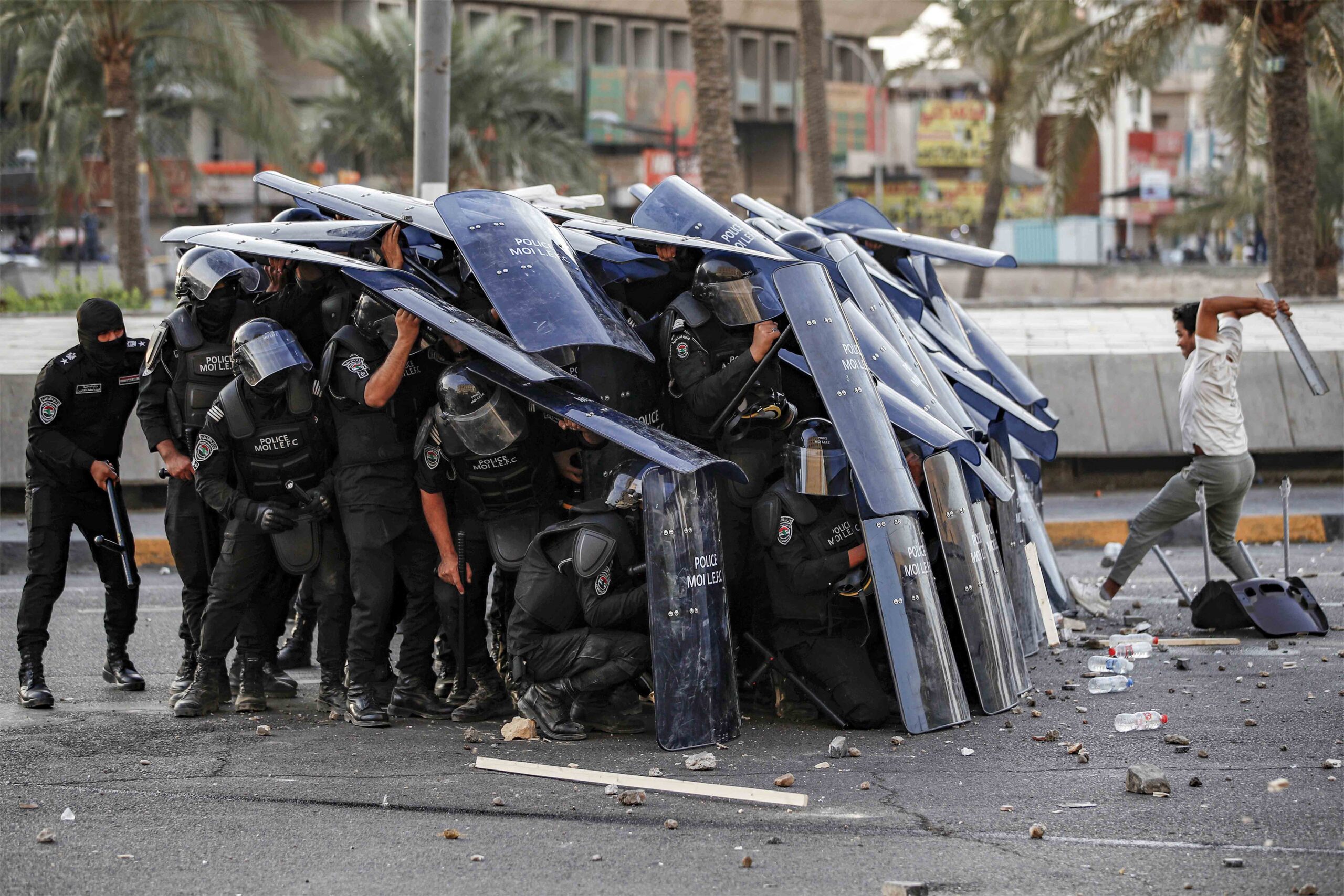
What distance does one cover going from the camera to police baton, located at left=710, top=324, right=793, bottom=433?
593 centimetres

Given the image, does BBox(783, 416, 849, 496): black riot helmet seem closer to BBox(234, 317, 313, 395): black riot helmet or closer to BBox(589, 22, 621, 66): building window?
BBox(234, 317, 313, 395): black riot helmet

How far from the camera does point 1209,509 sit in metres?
7.88

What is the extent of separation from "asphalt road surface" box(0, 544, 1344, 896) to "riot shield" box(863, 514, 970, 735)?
4.5 inches

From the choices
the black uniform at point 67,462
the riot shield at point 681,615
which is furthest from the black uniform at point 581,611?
the black uniform at point 67,462

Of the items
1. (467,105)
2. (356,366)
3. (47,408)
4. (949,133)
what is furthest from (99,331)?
(949,133)

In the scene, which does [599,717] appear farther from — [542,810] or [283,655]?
→ [283,655]

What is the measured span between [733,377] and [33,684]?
3226mm

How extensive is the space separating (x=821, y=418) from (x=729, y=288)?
666 millimetres

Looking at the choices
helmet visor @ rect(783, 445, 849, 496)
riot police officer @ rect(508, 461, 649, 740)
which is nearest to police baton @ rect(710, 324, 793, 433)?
helmet visor @ rect(783, 445, 849, 496)

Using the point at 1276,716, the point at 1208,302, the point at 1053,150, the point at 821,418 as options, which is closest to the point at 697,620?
the point at 821,418

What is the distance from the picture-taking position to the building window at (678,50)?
184ft

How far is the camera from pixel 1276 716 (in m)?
5.72

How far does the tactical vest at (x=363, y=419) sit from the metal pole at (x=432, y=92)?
13.6ft

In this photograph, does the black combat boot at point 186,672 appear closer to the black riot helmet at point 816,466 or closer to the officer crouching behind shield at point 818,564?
the officer crouching behind shield at point 818,564
